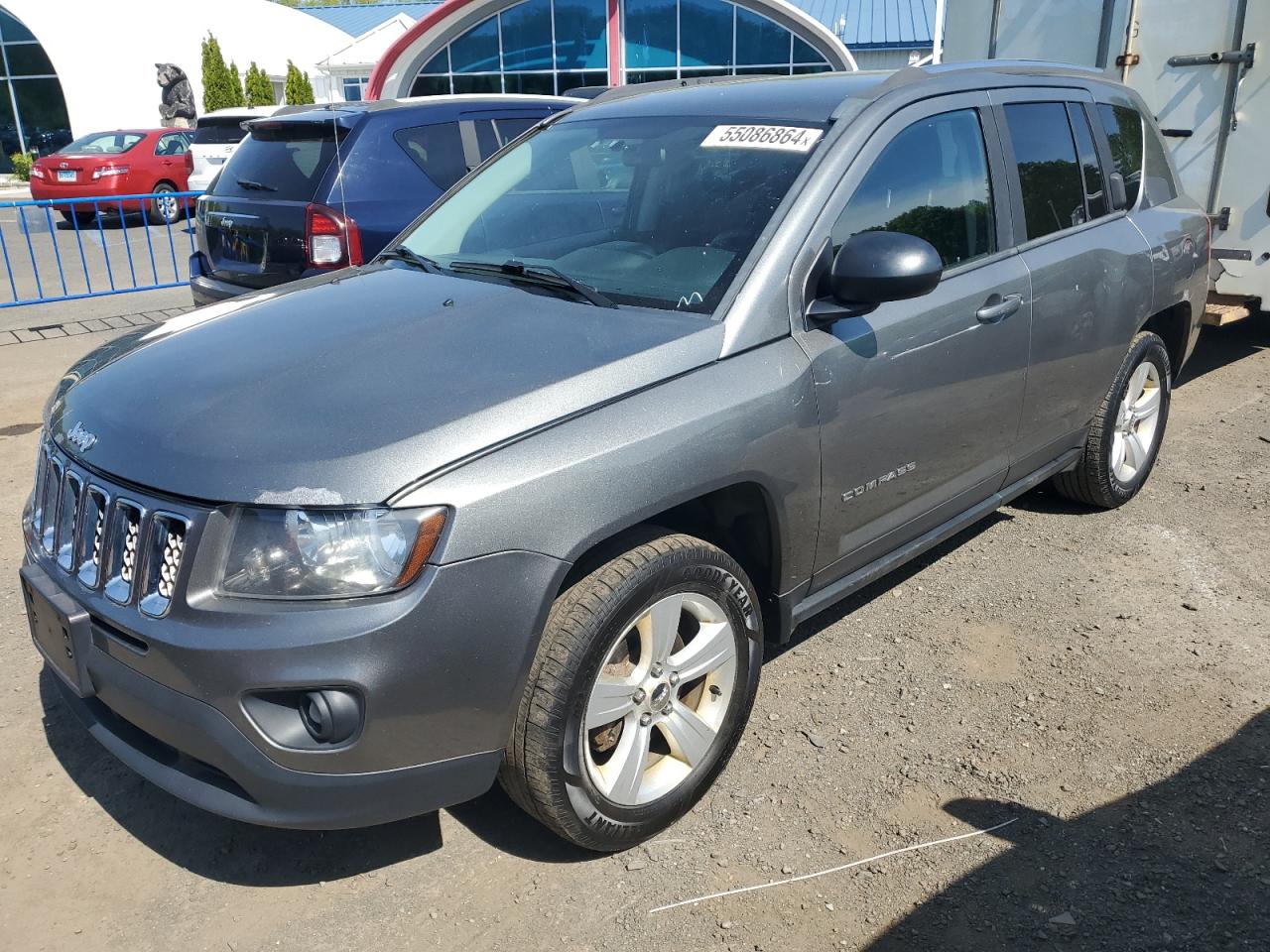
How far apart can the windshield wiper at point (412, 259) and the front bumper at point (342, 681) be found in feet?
5.10

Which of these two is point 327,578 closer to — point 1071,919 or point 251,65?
point 1071,919

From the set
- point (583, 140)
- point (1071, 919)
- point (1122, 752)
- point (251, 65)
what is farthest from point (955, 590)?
point (251, 65)

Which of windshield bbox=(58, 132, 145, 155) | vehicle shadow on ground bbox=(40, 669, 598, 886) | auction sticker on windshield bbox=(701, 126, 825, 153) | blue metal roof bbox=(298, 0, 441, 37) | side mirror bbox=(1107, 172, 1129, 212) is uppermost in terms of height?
blue metal roof bbox=(298, 0, 441, 37)

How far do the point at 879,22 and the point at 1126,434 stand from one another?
98.3ft

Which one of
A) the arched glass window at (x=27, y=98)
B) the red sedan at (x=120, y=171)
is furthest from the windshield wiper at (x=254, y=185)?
the arched glass window at (x=27, y=98)

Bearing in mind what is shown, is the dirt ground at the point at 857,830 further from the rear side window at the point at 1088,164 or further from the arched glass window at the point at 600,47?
the arched glass window at the point at 600,47

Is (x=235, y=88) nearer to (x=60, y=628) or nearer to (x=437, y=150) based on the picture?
(x=437, y=150)

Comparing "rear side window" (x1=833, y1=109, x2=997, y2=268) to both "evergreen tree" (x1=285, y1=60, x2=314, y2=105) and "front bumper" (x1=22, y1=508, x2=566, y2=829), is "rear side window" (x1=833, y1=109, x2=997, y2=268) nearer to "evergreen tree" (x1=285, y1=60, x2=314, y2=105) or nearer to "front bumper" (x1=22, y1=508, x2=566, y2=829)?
"front bumper" (x1=22, y1=508, x2=566, y2=829)

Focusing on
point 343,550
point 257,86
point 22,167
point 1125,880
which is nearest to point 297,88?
point 257,86

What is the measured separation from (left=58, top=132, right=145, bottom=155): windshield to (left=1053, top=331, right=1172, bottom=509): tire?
59.9ft

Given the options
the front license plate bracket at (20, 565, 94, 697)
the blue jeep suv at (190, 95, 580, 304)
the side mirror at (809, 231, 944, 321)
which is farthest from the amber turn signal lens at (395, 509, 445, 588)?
the blue jeep suv at (190, 95, 580, 304)

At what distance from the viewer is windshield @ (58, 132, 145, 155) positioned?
61.2 feet

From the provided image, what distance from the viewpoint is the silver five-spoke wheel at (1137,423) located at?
16.0 feet

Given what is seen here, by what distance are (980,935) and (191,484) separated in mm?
2115
